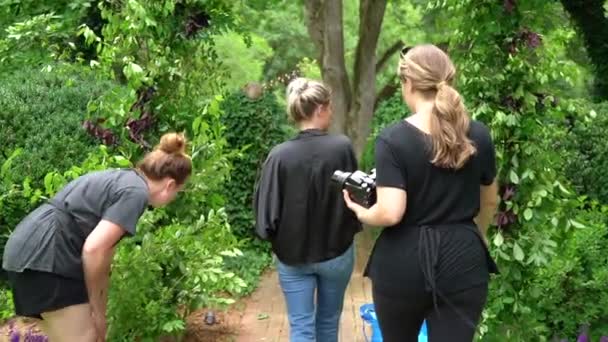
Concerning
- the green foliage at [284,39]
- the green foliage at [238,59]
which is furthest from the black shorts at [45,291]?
the green foliage at [284,39]

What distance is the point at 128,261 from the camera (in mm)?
4543

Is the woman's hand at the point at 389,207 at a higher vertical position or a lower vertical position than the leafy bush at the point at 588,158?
higher

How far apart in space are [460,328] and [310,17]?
18.2 feet

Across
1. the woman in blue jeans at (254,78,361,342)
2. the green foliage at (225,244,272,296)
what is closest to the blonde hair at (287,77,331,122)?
the woman in blue jeans at (254,78,361,342)

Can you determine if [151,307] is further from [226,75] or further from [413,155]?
[413,155]

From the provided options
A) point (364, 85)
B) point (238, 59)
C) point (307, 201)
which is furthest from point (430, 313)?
point (238, 59)

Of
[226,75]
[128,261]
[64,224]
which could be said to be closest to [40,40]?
[226,75]

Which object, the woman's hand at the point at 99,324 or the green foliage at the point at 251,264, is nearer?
the woman's hand at the point at 99,324

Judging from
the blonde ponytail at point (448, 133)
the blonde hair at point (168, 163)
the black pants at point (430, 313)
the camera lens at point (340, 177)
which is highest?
the blonde ponytail at point (448, 133)

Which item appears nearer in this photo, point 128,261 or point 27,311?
point 27,311

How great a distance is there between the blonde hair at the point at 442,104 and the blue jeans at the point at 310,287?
1269 millimetres

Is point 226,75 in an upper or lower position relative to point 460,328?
upper

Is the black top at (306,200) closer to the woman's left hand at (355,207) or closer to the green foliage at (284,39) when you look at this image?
the woman's left hand at (355,207)

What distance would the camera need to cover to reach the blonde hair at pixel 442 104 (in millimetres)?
3008
